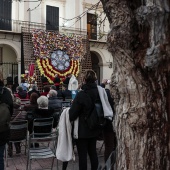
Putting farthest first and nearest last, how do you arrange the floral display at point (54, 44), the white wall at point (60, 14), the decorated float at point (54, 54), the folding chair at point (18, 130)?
the white wall at point (60, 14)
the floral display at point (54, 44)
the decorated float at point (54, 54)
the folding chair at point (18, 130)

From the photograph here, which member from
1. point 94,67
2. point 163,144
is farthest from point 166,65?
point 94,67

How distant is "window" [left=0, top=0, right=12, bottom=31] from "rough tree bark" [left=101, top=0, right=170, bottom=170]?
17.8 meters

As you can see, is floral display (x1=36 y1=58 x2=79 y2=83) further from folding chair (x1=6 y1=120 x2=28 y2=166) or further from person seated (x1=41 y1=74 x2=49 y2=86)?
folding chair (x1=6 y1=120 x2=28 y2=166)

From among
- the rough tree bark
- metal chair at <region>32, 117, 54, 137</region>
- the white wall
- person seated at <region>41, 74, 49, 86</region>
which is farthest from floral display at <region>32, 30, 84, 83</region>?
the rough tree bark

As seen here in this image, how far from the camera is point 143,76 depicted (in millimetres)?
1786

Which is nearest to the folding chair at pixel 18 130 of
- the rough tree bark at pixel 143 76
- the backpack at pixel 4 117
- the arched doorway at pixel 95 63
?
the backpack at pixel 4 117

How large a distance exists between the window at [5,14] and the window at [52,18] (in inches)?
113

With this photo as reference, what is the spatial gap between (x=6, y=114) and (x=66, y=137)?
0.96 metres

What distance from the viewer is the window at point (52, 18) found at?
20.3 m

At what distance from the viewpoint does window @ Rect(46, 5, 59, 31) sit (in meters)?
20.3

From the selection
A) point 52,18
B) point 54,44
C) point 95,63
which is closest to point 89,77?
point 54,44

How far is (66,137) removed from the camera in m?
4.01

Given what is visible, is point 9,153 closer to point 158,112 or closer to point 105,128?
point 105,128

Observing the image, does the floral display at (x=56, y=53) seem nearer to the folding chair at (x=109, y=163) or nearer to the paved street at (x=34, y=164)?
the paved street at (x=34, y=164)
